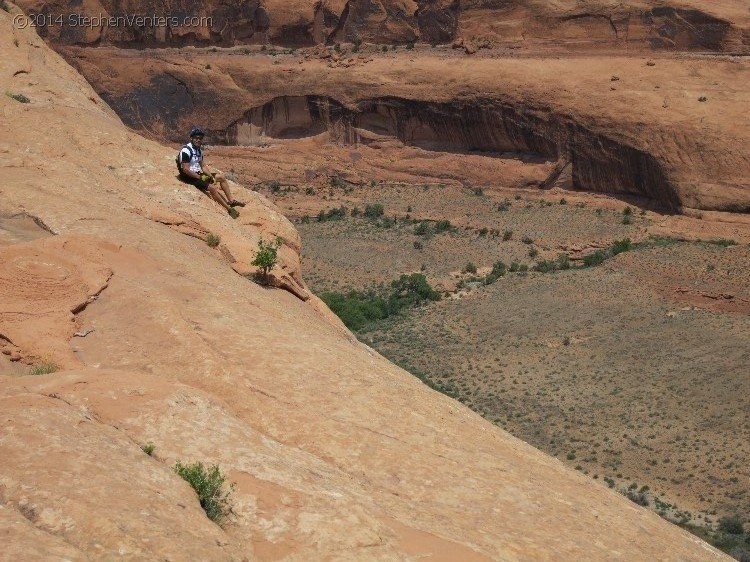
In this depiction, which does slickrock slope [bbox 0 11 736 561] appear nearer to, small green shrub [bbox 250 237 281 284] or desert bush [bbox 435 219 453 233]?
small green shrub [bbox 250 237 281 284]

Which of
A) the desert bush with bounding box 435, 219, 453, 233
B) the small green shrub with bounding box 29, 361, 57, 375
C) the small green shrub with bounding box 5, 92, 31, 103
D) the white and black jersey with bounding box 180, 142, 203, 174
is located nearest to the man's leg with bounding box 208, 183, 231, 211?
the white and black jersey with bounding box 180, 142, 203, 174

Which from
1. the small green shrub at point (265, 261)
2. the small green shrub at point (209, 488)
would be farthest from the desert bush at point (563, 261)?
the small green shrub at point (209, 488)

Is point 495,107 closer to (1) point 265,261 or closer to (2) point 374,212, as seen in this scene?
(2) point 374,212

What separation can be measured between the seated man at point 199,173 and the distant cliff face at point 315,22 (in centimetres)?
3077

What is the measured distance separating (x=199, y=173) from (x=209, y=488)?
8.94 m

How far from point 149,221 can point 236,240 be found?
4.51ft

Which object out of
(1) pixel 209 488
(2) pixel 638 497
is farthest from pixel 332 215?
(1) pixel 209 488

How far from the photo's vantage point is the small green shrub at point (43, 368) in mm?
8734

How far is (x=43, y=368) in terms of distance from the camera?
8.78m

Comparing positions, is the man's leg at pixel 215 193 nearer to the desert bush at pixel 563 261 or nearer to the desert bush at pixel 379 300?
the desert bush at pixel 379 300

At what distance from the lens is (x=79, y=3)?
4966cm

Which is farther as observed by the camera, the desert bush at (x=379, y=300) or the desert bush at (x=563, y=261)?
the desert bush at (x=563, y=261)

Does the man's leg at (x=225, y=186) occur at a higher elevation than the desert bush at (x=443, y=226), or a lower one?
higher

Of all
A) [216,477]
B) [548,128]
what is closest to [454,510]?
[216,477]
